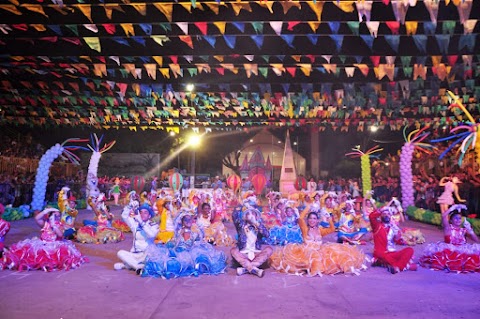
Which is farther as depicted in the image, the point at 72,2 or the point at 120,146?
the point at 120,146

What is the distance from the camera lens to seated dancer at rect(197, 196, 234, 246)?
10086 mm

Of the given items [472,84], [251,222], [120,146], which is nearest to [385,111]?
[472,84]

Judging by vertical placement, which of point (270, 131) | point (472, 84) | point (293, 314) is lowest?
point (293, 314)

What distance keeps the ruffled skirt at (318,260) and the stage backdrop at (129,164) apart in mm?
27895

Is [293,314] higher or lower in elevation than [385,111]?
lower

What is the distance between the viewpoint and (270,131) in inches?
1533

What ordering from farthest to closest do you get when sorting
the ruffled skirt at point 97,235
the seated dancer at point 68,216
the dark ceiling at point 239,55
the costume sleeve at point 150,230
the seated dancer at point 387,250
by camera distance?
the seated dancer at point 68,216 < the ruffled skirt at point 97,235 < the costume sleeve at point 150,230 < the seated dancer at point 387,250 < the dark ceiling at point 239,55

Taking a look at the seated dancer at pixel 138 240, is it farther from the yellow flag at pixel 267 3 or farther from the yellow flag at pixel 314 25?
the yellow flag at pixel 314 25

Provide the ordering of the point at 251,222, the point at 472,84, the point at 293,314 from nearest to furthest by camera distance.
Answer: the point at 293,314 → the point at 251,222 → the point at 472,84

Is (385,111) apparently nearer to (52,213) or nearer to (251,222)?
(251,222)

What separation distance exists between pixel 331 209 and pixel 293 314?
852cm

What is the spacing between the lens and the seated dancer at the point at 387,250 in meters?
6.78

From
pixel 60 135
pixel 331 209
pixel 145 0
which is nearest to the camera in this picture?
pixel 145 0

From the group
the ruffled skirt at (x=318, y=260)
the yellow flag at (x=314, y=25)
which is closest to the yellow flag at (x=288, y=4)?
the yellow flag at (x=314, y=25)
